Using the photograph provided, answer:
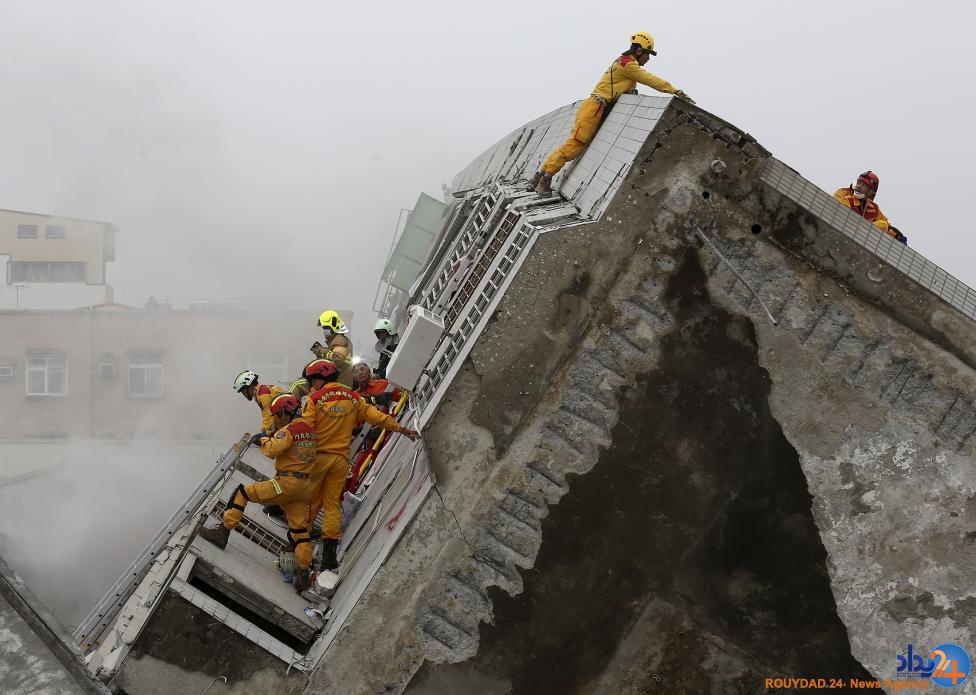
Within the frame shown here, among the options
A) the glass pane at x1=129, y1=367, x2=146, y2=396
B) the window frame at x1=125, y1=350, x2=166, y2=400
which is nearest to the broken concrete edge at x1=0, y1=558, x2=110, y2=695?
the window frame at x1=125, y1=350, x2=166, y2=400

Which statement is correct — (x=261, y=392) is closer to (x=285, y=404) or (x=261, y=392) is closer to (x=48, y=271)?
(x=285, y=404)

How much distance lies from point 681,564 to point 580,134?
368 centimetres

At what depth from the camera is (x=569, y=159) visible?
→ 29.1ft

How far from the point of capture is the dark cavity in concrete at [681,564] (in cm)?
723

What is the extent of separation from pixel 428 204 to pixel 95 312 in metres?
16.5

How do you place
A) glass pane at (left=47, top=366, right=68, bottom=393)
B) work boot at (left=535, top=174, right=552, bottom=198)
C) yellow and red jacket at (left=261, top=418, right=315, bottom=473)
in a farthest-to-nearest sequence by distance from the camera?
1. glass pane at (left=47, top=366, right=68, bottom=393)
2. work boot at (left=535, top=174, right=552, bottom=198)
3. yellow and red jacket at (left=261, top=418, right=315, bottom=473)

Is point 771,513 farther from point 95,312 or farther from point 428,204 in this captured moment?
point 95,312

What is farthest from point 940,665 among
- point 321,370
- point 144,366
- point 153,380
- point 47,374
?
point 47,374

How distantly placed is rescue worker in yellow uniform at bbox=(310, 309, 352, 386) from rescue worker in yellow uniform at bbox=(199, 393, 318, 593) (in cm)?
180

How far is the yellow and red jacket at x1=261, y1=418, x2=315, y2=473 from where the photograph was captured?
8234 millimetres

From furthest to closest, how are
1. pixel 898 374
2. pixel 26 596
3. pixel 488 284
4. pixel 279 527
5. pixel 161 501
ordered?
pixel 161 501
pixel 279 527
pixel 488 284
pixel 898 374
pixel 26 596

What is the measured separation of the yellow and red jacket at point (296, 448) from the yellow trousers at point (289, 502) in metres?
0.11

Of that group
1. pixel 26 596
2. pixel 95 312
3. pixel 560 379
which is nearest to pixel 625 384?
pixel 560 379

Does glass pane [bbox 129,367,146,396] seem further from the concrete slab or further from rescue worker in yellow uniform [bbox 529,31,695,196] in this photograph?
rescue worker in yellow uniform [bbox 529,31,695,196]
